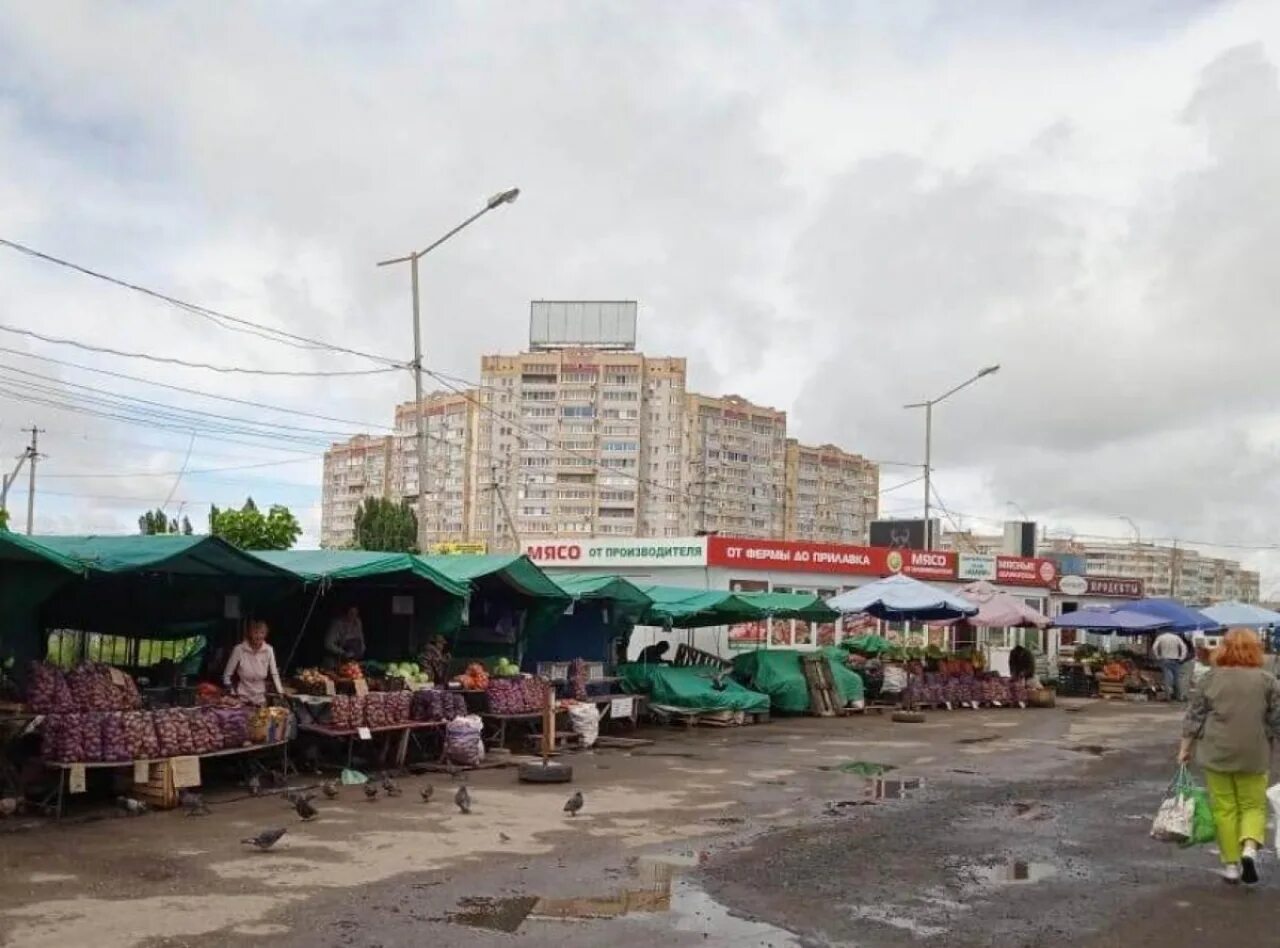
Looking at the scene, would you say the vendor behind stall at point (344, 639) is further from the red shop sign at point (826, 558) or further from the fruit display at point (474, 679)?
the red shop sign at point (826, 558)

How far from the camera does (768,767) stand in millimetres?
15734

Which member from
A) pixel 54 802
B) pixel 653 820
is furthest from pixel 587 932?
pixel 54 802

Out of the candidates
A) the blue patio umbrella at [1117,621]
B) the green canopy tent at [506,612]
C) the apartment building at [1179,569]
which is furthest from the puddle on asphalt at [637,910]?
the apartment building at [1179,569]

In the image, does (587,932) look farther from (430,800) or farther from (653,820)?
(430,800)

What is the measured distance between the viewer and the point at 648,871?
8.95m

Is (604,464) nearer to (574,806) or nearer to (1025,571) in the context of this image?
(1025,571)

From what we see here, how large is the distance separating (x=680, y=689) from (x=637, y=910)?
13615mm

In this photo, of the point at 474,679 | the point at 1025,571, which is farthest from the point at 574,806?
the point at 1025,571

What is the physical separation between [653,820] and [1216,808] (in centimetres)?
475

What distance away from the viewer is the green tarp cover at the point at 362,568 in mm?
14625

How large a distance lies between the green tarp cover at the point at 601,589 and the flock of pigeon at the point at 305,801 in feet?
22.2

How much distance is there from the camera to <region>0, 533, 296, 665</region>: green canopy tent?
483 inches

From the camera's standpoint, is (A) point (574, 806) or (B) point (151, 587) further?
(B) point (151, 587)

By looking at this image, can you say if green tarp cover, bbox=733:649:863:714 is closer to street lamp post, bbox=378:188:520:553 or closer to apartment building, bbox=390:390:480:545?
street lamp post, bbox=378:188:520:553
